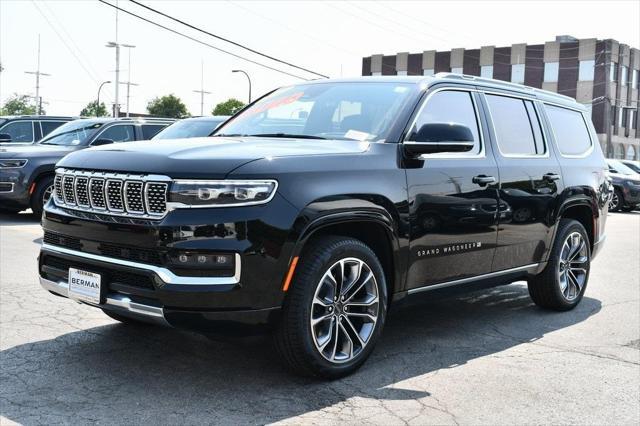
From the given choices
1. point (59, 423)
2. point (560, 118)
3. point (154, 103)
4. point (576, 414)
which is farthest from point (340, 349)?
point (154, 103)

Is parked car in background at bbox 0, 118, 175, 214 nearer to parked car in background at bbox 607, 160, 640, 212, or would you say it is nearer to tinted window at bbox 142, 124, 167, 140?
tinted window at bbox 142, 124, 167, 140

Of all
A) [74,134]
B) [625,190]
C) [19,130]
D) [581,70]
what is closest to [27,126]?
[19,130]

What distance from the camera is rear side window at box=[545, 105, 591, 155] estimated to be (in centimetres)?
661

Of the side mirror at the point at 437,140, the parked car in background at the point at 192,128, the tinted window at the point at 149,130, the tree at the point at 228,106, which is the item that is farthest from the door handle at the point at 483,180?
the tree at the point at 228,106

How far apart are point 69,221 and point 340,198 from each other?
1620 mm

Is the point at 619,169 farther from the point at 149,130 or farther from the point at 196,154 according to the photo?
the point at 196,154

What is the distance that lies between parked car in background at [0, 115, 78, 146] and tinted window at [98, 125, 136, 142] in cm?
258

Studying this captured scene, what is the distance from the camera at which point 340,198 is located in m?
4.25

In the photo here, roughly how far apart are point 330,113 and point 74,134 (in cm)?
948

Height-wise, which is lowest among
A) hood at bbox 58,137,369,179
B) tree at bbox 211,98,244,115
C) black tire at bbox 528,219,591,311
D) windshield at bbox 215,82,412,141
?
black tire at bbox 528,219,591,311

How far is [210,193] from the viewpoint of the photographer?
383 centimetres

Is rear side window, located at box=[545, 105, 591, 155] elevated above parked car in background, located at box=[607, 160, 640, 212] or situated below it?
above

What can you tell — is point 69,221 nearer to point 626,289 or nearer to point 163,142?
point 163,142

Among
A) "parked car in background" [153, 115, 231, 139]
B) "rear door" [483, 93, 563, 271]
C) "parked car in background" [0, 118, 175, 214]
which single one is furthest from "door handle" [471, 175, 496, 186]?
"parked car in background" [0, 118, 175, 214]
